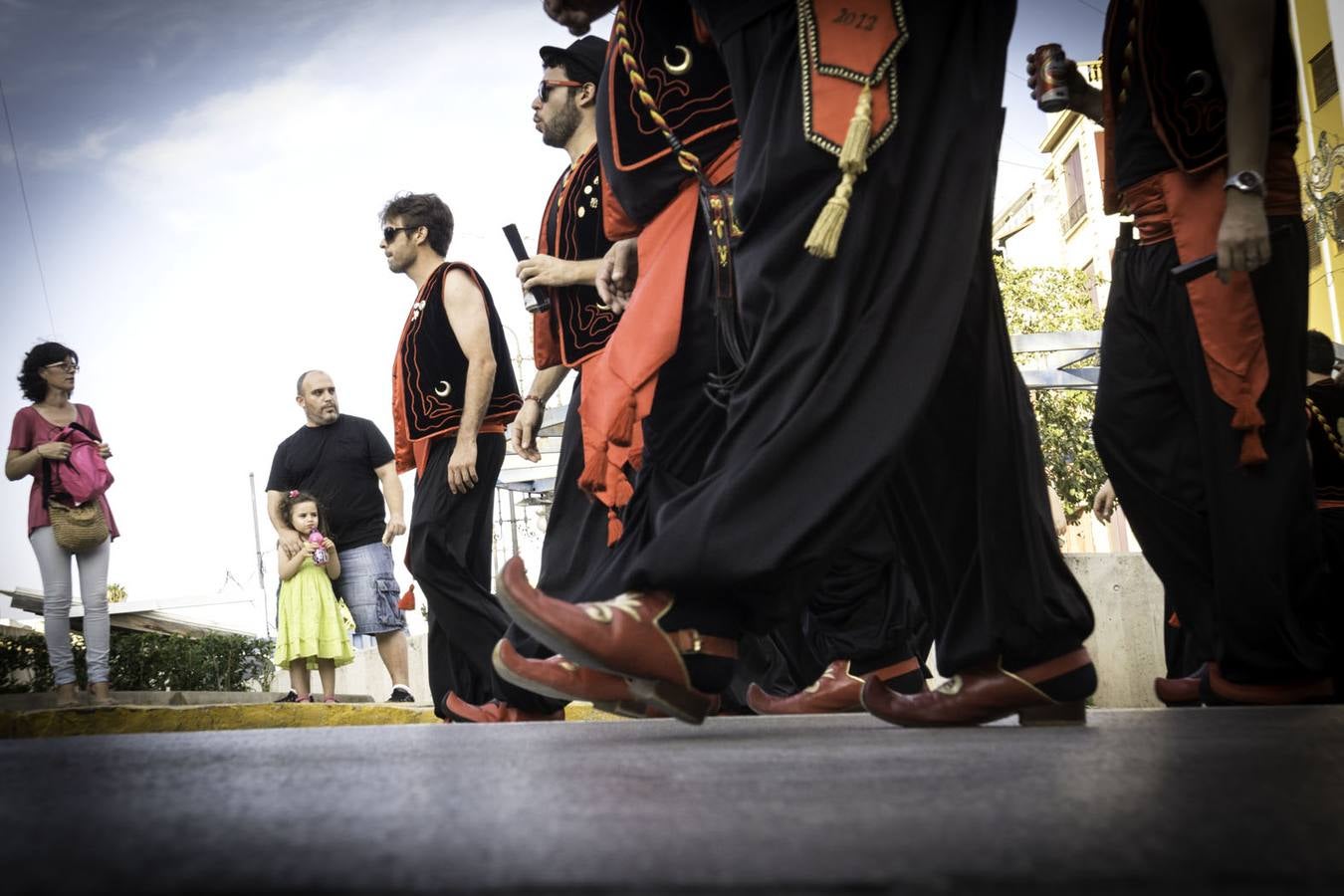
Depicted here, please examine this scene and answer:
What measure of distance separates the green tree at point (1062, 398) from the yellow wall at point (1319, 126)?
10.8 ft

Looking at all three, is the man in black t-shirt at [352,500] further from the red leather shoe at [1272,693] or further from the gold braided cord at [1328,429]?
the red leather shoe at [1272,693]

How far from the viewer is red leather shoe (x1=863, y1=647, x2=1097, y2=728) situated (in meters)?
2.33

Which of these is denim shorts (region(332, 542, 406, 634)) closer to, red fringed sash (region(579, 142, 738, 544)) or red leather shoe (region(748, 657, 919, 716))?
red leather shoe (region(748, 657, 919, 716))

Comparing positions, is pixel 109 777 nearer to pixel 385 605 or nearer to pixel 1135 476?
pixel 1135 476

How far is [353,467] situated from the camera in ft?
27.4

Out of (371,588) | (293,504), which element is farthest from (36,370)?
(371,588)

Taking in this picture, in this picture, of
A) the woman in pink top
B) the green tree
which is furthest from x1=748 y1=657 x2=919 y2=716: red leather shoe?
the green tree

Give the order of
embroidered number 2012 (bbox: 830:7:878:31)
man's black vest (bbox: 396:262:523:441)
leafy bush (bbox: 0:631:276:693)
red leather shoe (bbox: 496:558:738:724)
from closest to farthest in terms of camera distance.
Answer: red leather shoe (bbox: 496:558:738:724) < embroidered number 2012 (bbox: 830:7:878:31) < man's black vest (bbox: 396:262:523:441) < leafy bush (bbox: 0:631:276:693)

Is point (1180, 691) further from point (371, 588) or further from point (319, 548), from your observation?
point (319, 548)

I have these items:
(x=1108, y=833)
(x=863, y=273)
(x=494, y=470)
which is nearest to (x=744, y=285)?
(x=863, y=273)

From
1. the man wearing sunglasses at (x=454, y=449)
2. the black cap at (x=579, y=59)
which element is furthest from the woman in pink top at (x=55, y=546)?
the black cap at (x=579, y=59)

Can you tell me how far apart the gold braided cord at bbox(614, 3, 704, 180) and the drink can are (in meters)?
1.13

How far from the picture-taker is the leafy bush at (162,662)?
11562 millimetres

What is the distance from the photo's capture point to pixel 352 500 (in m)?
8.29
